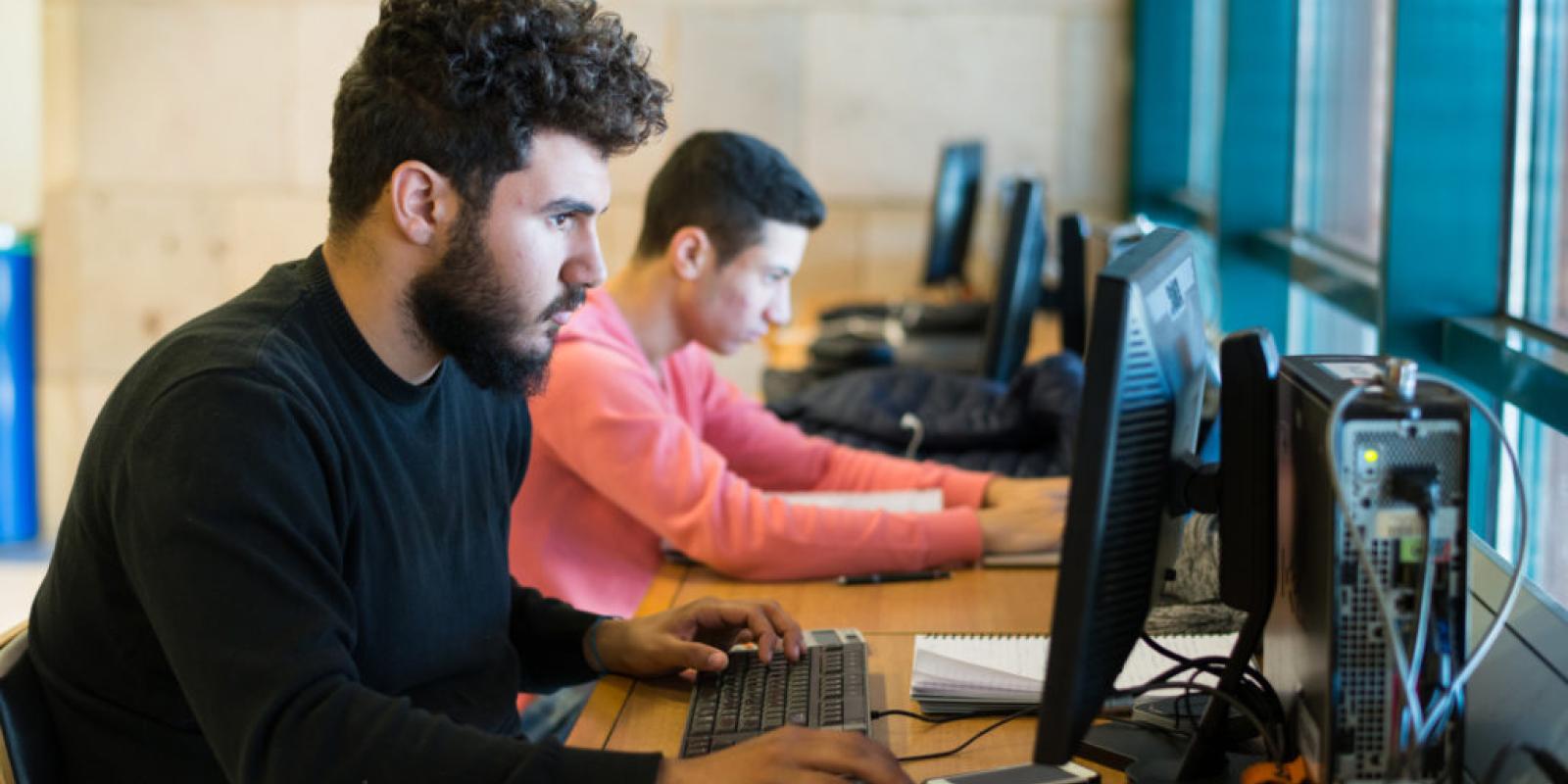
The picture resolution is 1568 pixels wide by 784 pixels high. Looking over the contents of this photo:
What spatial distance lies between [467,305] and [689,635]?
17.1 inches

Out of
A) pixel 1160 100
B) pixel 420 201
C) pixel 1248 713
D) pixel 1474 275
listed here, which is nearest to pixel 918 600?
pixel 1248 713

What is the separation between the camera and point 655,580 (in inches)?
84.5

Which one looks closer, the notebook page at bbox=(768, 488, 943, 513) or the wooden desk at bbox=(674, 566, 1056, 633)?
the wooden desk at bbox=(674, 566, 1056, 633)

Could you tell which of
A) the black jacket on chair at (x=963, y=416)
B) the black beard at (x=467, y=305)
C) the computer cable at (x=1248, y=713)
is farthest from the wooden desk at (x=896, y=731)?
Answer: the black jacket on chair at (x=963, y=416)

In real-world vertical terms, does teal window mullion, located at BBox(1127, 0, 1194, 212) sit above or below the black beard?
above

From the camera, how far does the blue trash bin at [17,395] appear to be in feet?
17.0

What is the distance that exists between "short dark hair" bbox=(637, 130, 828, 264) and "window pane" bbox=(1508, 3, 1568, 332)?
103cm

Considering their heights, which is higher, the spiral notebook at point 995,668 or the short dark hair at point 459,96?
the short dark hair at point 459,96

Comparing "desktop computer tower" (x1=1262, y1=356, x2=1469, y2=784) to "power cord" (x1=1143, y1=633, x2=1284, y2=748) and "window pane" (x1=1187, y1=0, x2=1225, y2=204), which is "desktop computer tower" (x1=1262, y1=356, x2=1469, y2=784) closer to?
"power cord" (x1=1143, y1=633, x2=1284, y2=748)

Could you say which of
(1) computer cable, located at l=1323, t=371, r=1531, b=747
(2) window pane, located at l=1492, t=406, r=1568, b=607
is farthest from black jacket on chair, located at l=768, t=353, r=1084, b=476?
(1) computer cable, located at l=1323, t=371, r=1531, b=747

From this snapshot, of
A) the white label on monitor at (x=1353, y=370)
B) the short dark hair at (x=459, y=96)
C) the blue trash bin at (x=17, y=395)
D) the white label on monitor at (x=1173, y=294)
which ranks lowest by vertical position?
the blue trash bin at (x=17, y=395)

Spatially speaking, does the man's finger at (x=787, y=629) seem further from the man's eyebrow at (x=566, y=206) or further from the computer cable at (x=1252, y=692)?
the man's eyebrow at (x=566, y=206)

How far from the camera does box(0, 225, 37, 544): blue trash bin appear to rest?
17.0 ft

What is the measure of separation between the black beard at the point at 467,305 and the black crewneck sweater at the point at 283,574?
6cm
